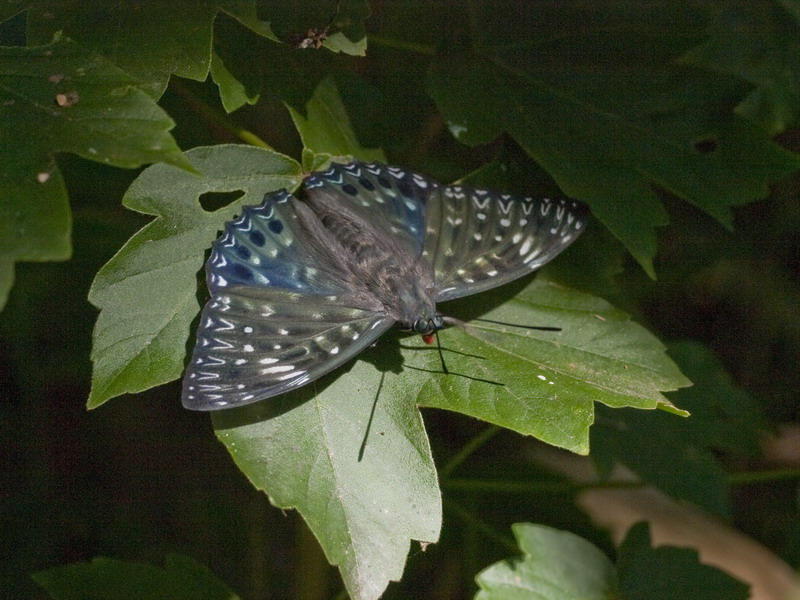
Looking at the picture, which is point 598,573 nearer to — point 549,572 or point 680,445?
point 549,572

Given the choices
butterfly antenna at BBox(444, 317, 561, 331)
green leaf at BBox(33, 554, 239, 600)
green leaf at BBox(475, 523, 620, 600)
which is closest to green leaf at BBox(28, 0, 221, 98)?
butterfly antenna at BBox(444, 317, 561, 331)

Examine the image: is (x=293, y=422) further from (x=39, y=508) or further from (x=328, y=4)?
(x=39, y=508)

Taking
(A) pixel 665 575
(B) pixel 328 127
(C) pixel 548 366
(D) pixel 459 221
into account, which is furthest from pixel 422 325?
(A) pixel 665 575

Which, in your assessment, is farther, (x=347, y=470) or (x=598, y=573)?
(x=598, y=573)

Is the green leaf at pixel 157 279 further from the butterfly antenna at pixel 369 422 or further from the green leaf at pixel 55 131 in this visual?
the butterfly antenna at pixel 369 422

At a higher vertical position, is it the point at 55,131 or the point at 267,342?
the point at 55,131

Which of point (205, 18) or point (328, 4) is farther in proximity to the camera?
point (328, 4)

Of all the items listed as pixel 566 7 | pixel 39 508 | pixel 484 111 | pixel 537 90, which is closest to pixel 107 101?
pixel 484 111
